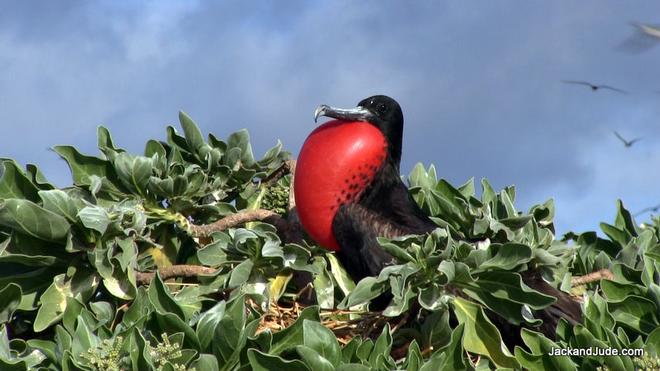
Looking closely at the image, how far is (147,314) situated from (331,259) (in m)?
1.17

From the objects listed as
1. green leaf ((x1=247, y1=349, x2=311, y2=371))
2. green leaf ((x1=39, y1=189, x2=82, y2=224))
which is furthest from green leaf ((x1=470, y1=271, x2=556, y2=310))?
green leaf ((x1=39, y1=189, x2=82, y2=224))

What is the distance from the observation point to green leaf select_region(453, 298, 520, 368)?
2.97 meters

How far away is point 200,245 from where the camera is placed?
3.71 m

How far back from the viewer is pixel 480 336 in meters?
3.00

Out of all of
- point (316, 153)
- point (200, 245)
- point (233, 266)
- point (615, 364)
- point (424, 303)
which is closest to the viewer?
point (615, 364)

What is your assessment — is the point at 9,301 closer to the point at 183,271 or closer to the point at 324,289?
the point at 183,271

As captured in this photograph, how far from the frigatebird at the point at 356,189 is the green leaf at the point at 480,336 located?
2.44 feet

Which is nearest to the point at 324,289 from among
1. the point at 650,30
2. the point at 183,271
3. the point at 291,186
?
the point at 183,271

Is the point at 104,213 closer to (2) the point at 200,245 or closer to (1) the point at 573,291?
(2) the point at 200,245

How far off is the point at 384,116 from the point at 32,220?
5.33 feet

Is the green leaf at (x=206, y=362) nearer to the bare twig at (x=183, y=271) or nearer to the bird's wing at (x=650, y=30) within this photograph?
the bare twig at (x=183, y=271)

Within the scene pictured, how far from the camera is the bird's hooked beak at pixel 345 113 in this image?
13.1ft

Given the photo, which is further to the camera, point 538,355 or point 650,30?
point 538,355

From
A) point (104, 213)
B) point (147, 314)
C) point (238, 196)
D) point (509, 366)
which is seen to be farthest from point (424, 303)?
point (238, 196)
